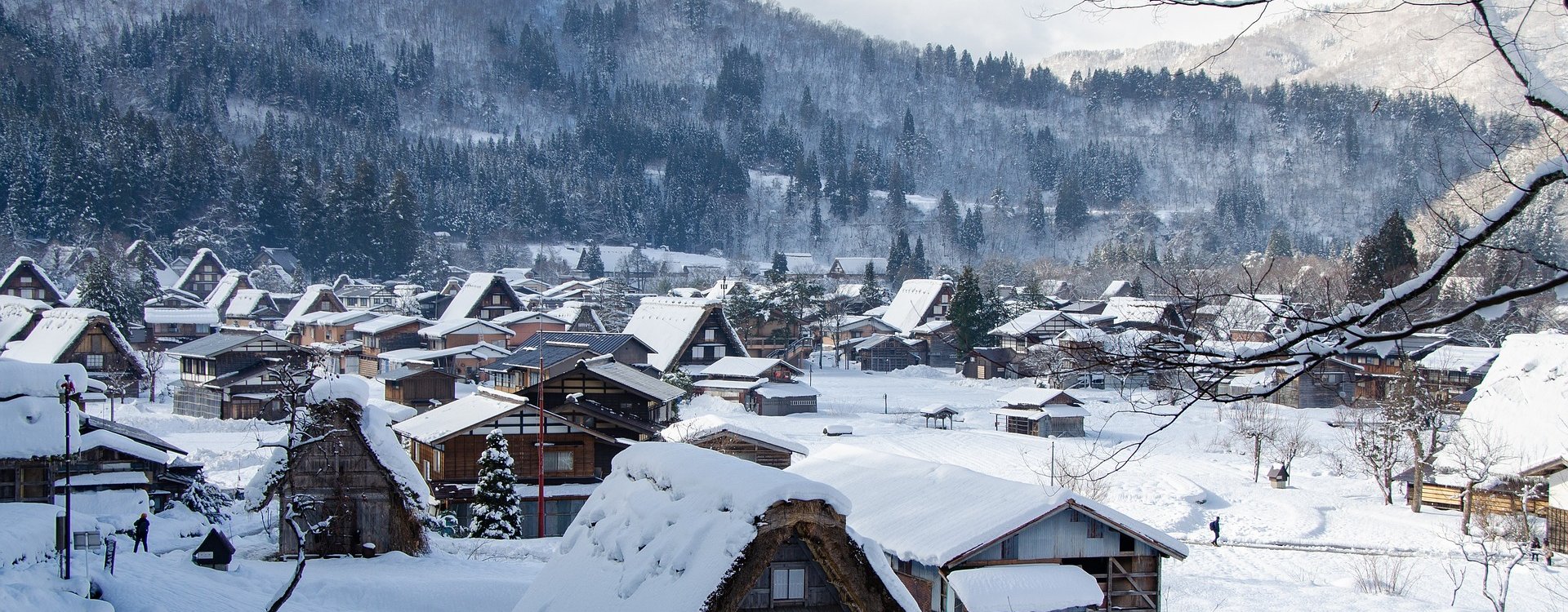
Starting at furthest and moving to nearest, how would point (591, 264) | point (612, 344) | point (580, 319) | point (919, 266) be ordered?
point (591, 264) → point (919, 266) → point (580, 319) → point (612, 344)

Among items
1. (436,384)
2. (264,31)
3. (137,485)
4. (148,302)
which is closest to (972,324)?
(436,384)

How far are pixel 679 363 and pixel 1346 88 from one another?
133264 mm

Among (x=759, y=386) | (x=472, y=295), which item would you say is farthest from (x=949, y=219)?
(x=759, y=386)

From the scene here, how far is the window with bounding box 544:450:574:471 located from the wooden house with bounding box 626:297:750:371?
18.0m

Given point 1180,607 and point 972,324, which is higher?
point 972,324

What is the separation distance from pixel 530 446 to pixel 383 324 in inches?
1051

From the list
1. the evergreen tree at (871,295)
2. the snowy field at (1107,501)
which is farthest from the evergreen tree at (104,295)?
the evergreen tree at (871,295)

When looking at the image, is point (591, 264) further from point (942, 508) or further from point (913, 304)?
point (942, 508)

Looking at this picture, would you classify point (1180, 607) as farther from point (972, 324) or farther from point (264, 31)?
point (264, 31)

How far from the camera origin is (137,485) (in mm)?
17969

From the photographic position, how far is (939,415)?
109 ft

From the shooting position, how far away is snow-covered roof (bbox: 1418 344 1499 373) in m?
35.3

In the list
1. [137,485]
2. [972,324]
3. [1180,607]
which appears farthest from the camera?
[972,324]

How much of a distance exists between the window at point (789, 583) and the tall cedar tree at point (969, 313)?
41087 mm
